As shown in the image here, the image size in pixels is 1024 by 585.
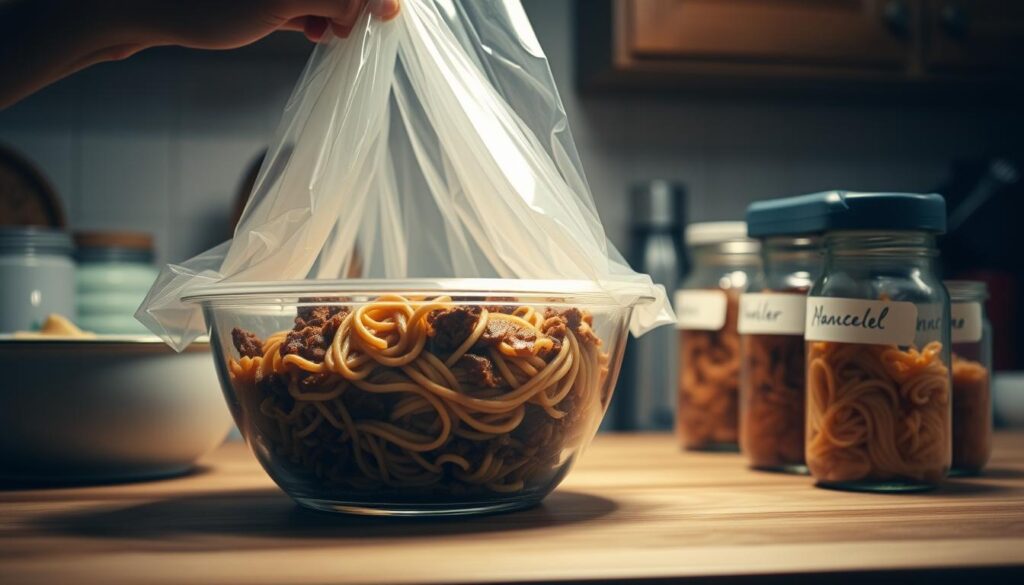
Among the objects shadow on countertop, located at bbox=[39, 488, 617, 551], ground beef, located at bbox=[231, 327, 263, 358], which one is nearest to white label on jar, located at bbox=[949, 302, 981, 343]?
shadow on countertop, located at bbox=[39, 488, 617, 551]

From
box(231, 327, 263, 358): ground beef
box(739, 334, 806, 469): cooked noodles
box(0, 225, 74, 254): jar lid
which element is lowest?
box(739, 334, 806, 469): cooked noodles

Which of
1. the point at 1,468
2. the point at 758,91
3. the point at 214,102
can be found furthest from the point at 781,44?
the point at 1,468

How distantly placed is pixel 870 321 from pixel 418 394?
0.38 m

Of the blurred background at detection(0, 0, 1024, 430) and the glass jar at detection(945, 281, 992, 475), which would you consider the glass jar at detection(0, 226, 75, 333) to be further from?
the glass jar at detection(945, 281, 992, 475)

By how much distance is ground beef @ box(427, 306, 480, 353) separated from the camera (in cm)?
64

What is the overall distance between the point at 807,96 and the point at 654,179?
32 centimetres

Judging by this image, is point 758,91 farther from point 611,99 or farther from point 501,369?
point 501,369

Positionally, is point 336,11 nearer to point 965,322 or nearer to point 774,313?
point 774,313

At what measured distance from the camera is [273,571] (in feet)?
1.73

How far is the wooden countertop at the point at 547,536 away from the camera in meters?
0.53

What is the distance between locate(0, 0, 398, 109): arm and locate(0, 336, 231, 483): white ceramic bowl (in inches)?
8.3

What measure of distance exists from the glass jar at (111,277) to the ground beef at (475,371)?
0.98 metres

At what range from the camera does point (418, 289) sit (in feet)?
2.15

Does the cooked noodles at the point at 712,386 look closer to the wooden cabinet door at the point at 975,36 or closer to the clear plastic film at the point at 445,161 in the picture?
the clear plastic film at the point at 445,161
